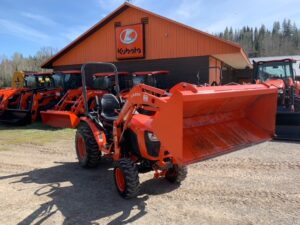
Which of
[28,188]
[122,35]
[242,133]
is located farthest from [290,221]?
[122,35]

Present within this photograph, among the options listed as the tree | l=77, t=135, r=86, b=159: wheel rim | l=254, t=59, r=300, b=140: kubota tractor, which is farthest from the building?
the tree

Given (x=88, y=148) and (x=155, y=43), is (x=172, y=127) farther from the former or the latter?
(x=155, y=43)

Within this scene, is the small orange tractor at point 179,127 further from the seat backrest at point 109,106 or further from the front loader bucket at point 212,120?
the seat backrest at point 109,106

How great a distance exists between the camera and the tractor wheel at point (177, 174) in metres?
5.12

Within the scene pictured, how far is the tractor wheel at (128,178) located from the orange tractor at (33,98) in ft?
30.0

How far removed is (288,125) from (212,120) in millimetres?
5204

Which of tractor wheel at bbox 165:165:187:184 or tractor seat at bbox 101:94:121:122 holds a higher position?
tractor seat at bbox 101:94:121:122

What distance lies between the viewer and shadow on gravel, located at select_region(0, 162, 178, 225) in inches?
164

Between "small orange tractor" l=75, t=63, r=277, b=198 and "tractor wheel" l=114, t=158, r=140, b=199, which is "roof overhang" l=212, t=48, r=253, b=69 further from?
"tractor wheel" l=114, t=158, r=140, b=199

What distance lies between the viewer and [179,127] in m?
3.75

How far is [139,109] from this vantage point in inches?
193

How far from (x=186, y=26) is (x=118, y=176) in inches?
493

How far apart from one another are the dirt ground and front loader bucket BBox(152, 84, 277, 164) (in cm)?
71

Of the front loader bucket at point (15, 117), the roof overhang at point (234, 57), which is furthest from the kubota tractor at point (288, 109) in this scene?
the front loader bucket at point (15, 117)
